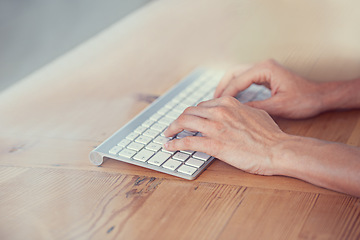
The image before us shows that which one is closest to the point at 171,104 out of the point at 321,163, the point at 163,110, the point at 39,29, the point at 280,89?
the point at 163,110

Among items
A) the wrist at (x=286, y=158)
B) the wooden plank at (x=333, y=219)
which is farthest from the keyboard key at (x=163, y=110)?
the wooden plank at (x=333, y=219)

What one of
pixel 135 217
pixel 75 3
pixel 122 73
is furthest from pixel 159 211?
pixel 75 3

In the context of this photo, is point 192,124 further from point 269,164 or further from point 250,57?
point 250,57

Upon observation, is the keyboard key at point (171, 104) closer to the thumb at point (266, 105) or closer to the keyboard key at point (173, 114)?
the keyboard key at point (173, 114)

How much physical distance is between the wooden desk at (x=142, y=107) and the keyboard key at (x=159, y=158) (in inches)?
0.8

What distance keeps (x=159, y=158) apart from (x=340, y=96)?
460 mm

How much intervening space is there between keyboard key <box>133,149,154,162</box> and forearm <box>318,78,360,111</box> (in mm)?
424

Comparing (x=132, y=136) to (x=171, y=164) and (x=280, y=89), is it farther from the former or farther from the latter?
(x=280, y=89)

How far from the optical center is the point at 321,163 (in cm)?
76

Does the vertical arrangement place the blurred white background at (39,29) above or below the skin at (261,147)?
above

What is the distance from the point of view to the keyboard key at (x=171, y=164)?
2.59ft

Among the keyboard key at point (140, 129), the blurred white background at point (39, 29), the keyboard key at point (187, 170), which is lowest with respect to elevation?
the keyboard key at point (187, 170)

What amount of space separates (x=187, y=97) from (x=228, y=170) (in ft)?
0.92

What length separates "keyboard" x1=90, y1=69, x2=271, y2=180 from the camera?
2.61 feet
